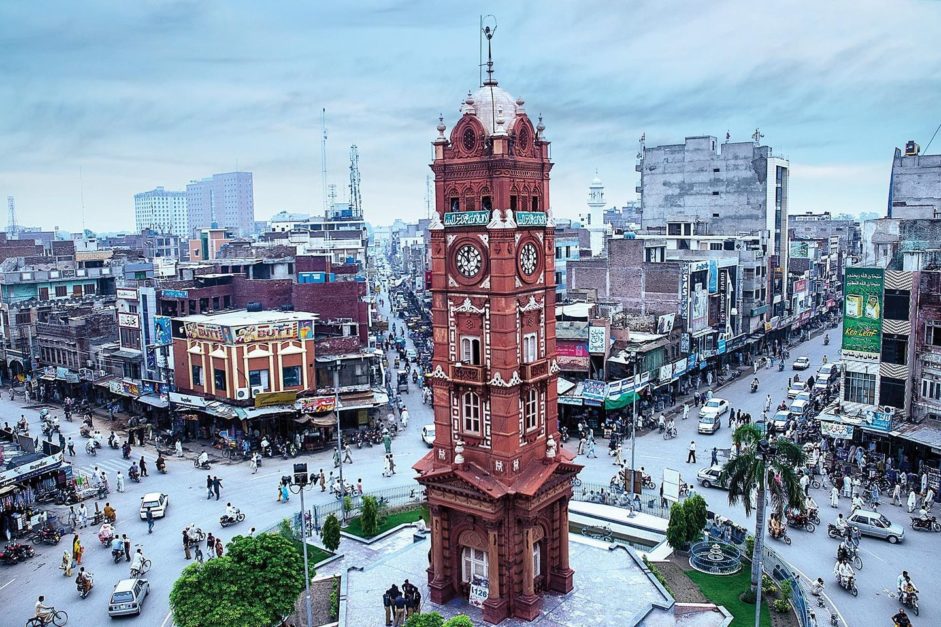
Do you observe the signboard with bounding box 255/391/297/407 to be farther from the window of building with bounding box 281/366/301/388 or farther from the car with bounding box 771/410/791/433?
the car with bounding box 771/410/791/433

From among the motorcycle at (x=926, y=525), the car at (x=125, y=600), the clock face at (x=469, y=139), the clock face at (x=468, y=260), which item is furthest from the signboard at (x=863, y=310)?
the car at (x=125, y=600)

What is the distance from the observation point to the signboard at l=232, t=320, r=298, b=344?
5712 centimetres

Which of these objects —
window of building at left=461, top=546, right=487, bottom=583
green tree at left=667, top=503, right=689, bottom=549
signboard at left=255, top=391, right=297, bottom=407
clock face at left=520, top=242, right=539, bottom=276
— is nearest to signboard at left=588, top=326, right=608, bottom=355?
green tree at left=667, top=503, right=689, bottom=549

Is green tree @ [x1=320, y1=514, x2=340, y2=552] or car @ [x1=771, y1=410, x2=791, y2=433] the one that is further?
car @ [x1=771, y1=410, x2=791, y2=433]

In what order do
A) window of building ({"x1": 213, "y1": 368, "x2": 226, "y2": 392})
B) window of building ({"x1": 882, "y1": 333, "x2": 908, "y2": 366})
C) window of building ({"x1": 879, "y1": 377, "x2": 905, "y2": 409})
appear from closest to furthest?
window of building ({"x1": 882, "y1": 333, "x2": 908, "y2": 366}) → window of building ({"x1": 879, "y1": 377, "x2": 905, "y2": 409}) → window of building ({"x1": 213, "y1": 368, "x2": 226, "y2": 392})

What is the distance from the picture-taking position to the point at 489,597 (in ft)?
103

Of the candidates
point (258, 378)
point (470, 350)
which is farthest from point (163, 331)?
point (470, 350)

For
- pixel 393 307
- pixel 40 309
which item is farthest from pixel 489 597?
pixel 393 307

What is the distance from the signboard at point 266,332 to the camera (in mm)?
57125

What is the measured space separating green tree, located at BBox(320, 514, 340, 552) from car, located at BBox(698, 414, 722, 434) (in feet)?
108

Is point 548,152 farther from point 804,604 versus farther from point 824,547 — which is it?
point 824,547

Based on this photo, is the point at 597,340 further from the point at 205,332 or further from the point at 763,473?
the point at 205,332

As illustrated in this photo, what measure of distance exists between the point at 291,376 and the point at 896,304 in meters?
43.1

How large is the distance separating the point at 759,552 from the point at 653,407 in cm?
3349
